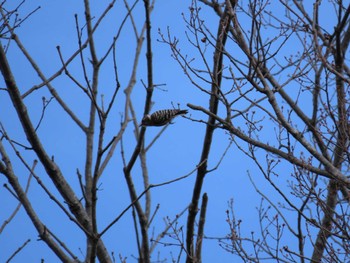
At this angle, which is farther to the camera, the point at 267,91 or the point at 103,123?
the point at 267,91

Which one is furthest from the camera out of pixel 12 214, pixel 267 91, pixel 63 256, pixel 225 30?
pixel 12 214

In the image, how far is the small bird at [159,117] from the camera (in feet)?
9.81

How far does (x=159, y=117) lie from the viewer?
3.05 meters

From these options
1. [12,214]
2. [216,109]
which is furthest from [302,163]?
[12,214]

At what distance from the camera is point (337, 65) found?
359 centimetres

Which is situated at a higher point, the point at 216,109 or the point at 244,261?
the point at 216,109

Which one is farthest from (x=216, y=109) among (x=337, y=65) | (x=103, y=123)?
(x=103, y=123)

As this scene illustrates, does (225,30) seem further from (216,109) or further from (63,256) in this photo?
(63,256)

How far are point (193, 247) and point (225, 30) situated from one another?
1466 millimetres

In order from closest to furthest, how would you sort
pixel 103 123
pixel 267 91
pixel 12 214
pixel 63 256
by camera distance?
pixel 103 123, pixel 63 256, pixel 267 91, pixel 12 214

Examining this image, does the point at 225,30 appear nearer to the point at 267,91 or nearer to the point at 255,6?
the point at 255,6

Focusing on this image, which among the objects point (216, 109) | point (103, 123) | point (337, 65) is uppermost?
point (337, 65)

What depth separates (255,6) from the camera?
Result: 11.0 ft

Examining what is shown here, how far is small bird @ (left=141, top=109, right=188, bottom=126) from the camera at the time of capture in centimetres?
299
